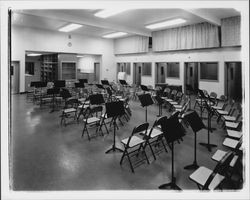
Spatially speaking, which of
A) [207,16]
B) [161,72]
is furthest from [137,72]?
[207,16]

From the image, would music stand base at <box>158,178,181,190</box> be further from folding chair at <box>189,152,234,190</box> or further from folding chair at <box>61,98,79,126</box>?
folding chair at <box>61,98,79,126</box>

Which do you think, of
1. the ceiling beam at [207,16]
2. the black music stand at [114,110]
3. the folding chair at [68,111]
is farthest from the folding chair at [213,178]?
the ceiling beam at [207,16]

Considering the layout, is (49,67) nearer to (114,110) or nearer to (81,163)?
(114,110)

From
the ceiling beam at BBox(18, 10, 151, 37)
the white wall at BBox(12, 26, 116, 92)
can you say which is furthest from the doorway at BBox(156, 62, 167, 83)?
the white wall at BBox(12, 26, 116, 92)

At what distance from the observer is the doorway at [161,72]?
12.5 metres

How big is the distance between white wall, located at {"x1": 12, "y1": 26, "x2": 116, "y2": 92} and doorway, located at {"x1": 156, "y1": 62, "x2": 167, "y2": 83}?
4.17 meters

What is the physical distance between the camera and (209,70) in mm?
10180

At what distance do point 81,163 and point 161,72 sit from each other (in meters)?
10.1

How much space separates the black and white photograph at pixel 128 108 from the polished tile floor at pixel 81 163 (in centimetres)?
2

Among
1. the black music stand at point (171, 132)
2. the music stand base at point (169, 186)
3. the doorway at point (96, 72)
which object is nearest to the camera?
the black music stand at point (171, 132)

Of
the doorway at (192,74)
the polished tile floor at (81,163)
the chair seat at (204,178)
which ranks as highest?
the doorway at (192,74)

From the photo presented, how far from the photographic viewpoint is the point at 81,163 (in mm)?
3650

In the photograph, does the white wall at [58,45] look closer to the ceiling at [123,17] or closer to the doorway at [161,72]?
the ceiling at [123,17]
